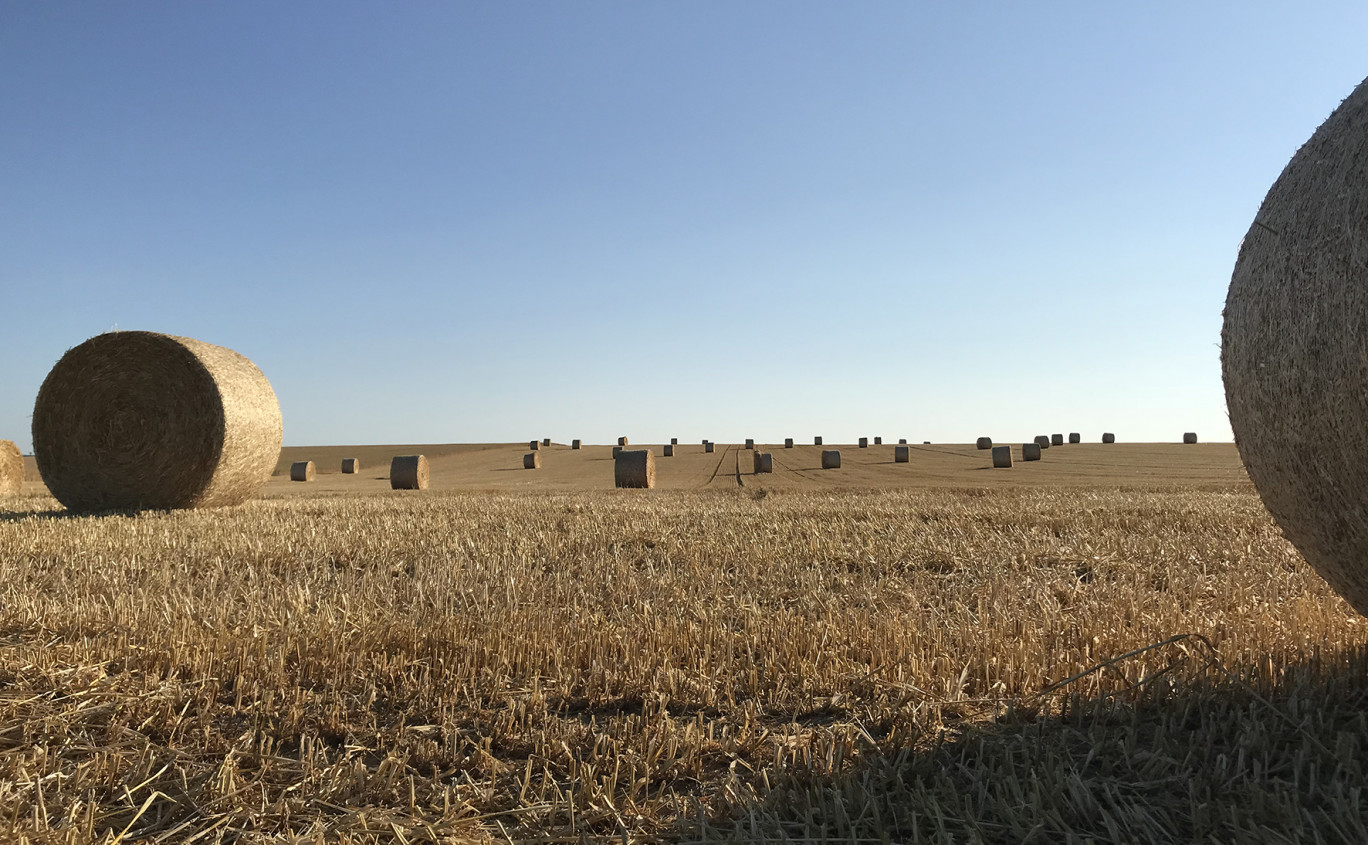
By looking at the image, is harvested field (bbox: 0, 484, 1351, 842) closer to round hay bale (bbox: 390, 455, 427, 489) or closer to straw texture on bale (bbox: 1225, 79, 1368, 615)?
straw texture on bale (bbox: 1225, 79, 1368, 615)

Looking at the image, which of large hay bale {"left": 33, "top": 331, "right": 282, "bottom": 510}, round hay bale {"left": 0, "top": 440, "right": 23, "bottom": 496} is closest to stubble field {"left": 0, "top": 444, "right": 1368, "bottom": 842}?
large hay bale {"left": 33, "top": 331, "right": 282, "bottom": 510}

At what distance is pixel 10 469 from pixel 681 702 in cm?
2072

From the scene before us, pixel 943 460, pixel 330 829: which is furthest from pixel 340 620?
pixel 943 460

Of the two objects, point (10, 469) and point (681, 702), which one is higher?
point (10, 469)

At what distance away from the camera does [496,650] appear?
12.8 ft

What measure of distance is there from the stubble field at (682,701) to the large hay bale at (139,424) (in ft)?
19.4

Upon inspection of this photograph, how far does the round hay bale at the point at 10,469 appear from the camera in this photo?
57.8ft

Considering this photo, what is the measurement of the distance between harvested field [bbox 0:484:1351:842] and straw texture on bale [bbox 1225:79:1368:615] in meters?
0.67

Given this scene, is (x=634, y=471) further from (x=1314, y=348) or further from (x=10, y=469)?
(x=1314, y=348)

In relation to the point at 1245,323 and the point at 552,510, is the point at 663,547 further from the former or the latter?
the point at 1245,323

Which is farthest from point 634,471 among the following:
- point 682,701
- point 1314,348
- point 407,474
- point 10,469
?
point 1314,348

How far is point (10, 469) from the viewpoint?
1797 centimetres

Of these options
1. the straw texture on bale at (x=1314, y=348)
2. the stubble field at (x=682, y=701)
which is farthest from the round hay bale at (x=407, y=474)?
the straw texture on bale at (x=1314, y=348)

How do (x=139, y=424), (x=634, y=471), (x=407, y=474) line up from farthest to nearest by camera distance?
1. (x=407, y=474)
2. (x=634, y=471)
3. (x=139, y=424)
